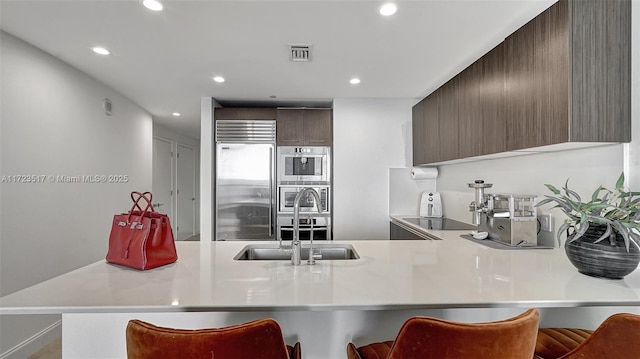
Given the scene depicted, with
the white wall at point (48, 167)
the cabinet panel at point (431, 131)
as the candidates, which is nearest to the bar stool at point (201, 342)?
the white wall at point (48, 167)

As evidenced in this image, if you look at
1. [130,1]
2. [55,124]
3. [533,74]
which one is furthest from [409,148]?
[55,124]

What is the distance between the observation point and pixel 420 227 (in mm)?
2740

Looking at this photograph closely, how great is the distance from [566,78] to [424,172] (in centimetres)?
220

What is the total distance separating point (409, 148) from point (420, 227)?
1309mm

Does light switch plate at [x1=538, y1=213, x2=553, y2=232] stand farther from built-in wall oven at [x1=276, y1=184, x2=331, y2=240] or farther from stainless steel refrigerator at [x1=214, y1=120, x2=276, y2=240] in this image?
stainless steel refrigerator at [x1=214, y1=120, x2=276, y2=240]

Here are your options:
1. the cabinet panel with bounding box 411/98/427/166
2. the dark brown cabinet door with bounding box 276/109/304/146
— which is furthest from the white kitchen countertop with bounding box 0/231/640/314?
the dark brown cabinet door with bounding box 276/109/304/146

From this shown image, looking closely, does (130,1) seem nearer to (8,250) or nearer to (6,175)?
(6,175)

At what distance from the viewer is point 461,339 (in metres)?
0.76

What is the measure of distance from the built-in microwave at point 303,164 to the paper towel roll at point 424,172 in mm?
1088

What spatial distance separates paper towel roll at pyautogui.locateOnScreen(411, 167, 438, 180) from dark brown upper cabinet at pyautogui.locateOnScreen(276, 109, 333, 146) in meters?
1.12

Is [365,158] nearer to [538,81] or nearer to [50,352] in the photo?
[538,81]

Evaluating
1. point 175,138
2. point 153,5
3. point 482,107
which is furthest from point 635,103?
point 175,138

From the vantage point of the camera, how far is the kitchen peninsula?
0.95 metres

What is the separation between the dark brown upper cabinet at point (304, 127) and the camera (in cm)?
367
